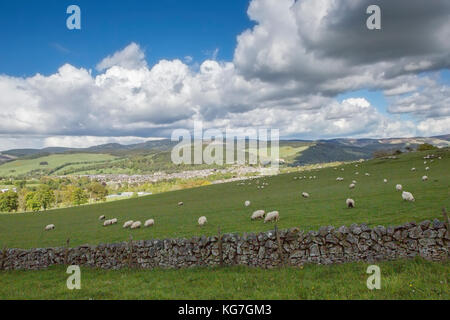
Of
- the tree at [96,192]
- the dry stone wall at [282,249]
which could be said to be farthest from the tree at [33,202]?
the dry stone wall at [282,249]

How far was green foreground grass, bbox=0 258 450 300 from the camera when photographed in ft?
32.9

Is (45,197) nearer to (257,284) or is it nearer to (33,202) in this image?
(33,202)

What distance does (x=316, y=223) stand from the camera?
720 inches

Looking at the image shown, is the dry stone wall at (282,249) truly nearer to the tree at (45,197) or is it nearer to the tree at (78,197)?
the tree at (78,197)

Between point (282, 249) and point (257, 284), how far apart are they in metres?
2.70

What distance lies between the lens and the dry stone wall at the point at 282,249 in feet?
40.2

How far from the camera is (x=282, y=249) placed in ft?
45.8

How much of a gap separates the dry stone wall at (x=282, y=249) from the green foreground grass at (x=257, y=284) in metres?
0.54

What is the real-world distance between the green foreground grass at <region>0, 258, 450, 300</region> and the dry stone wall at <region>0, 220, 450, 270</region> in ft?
1.76

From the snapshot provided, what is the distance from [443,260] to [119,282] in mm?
14861

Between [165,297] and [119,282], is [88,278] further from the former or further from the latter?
[165,297]

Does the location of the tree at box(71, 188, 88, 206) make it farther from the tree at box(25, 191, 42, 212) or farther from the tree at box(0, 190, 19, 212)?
the tree at box(0, 190, 19, 212)

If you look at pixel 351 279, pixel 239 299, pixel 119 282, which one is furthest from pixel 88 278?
pixel 351 279

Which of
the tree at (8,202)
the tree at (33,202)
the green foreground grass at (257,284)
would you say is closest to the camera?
the green foreground grass at (257,284)
